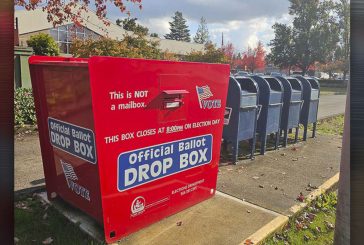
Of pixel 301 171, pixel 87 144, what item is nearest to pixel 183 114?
pixel 87 144

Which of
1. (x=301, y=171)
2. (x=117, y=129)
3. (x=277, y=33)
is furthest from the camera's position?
(x=277, y=33)

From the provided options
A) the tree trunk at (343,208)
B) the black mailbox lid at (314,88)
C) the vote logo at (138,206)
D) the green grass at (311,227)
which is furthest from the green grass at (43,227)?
the black mailbox lid at (314,88)

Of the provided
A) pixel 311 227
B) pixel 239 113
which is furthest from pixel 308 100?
pixel 311 227

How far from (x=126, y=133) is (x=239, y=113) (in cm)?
286

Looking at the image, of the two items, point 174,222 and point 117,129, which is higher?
point 117,129

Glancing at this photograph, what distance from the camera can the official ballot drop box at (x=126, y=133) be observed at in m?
2.69

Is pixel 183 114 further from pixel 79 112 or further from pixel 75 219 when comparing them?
pixel 75 219

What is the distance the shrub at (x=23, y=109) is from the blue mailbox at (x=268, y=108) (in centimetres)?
505

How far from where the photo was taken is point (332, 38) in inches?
1975

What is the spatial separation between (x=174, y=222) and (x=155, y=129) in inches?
39.9

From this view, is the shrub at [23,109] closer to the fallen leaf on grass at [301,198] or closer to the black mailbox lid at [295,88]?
the black mailbox lid at [295,88]

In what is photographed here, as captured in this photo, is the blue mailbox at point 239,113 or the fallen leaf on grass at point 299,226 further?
the blue mailbox at point 239,113

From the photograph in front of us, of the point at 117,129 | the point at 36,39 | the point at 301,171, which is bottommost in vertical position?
the point at 301,171

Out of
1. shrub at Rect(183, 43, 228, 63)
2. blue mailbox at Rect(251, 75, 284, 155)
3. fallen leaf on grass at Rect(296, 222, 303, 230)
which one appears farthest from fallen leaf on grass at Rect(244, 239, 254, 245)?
shrub at Rect(183, 43, 228, 63)
